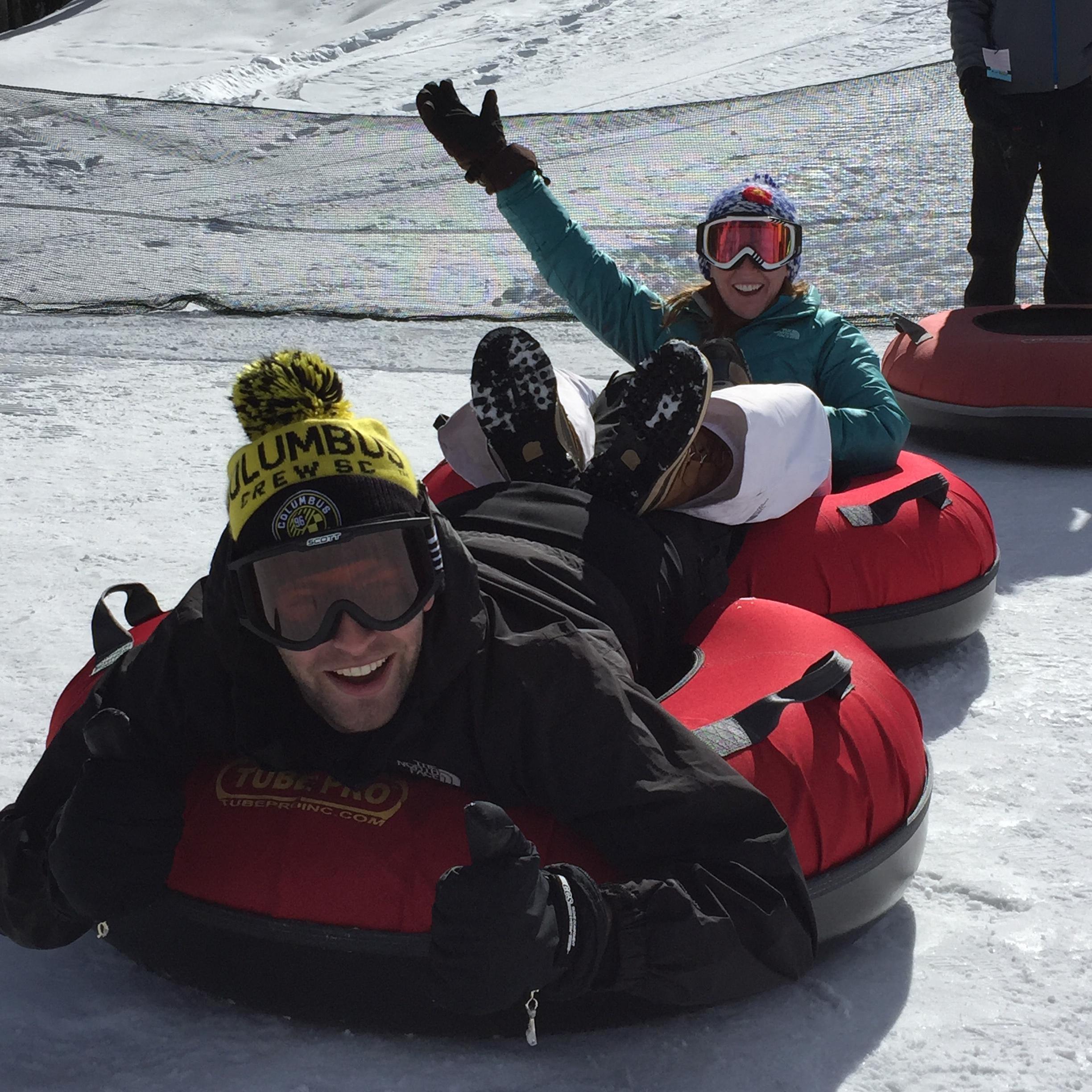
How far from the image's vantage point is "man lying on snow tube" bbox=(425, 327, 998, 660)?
2752 millimetres

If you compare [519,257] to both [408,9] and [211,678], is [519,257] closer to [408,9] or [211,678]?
[211,678]

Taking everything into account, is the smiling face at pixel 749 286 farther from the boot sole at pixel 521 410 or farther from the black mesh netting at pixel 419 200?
the black mesh netting at pixel 419 200

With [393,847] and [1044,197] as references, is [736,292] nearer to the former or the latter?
[1044,197]

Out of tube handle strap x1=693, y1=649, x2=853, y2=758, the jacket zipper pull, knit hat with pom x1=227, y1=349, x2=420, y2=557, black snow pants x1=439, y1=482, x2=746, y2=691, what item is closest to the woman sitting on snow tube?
black snow pants x1=439, y1=482, x2=746, y2=691

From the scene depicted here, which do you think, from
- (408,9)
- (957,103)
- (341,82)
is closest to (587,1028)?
(957,103)

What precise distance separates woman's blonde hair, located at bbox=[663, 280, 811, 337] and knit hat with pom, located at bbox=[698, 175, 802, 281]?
1.6 inches

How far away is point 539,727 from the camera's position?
172cm

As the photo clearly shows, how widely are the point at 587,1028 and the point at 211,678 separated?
66 cm

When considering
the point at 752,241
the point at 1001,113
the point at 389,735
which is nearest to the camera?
the point at 389,735

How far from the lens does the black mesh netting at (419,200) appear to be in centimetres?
652

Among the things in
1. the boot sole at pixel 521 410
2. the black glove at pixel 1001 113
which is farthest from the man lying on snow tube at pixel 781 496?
the black glove at pixel 1001 113

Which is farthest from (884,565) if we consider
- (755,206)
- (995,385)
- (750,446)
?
(995,385)

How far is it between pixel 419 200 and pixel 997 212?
131 inches

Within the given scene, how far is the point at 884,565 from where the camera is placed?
9.46 ft
